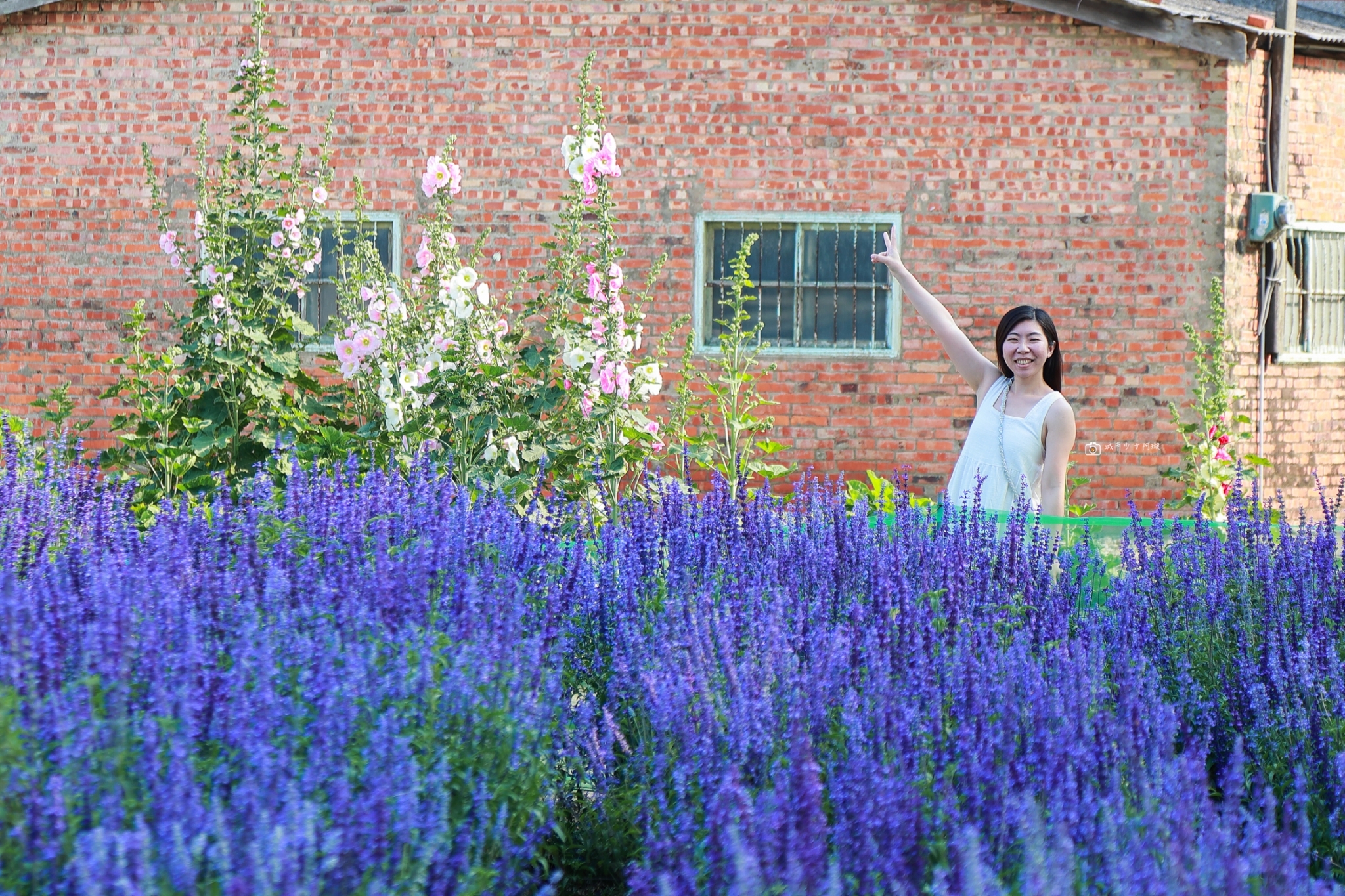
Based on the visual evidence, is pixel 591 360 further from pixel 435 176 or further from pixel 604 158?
pixel 435 176

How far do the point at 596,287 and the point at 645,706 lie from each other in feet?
10.7

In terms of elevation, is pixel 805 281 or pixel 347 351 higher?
pixel 805 281

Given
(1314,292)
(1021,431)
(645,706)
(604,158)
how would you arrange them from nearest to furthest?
1. (645,706)
2. (1021,431)
3. (604,158)
4. (1314,292)

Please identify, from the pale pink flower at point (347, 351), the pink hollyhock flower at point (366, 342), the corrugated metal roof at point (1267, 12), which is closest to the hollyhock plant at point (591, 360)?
the pink hollyhock flower at point (366, 342)

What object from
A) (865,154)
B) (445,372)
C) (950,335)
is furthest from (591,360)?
(865,154)

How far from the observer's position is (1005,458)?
5.03 meters

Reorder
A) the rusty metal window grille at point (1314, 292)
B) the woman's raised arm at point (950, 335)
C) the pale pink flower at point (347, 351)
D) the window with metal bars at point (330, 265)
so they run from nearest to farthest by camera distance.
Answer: the woman's raised arm at point (950, 335) < the pale pink flower at point (347, 351) < the window with metal bars at point (330, 265) < the rusty metal window grille at point (1314, 292)

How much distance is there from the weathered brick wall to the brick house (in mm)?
49

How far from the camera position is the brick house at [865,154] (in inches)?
360

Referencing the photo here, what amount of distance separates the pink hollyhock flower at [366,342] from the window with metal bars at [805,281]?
12.4ft

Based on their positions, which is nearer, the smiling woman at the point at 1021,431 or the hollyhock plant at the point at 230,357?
the smiling woman at the point at 1021,431

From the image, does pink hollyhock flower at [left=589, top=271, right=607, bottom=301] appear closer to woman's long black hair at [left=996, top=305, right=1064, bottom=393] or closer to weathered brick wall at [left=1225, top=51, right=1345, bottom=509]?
woman's long black hair at [left=996, top=305, right=1064, bottom=393]

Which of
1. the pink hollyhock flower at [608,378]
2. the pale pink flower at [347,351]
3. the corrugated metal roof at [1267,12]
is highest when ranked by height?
the corrugated metal roof at [1267,12]

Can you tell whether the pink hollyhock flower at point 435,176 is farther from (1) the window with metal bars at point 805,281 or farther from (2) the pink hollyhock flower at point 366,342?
(1) the window with metal bars at point 805,281
